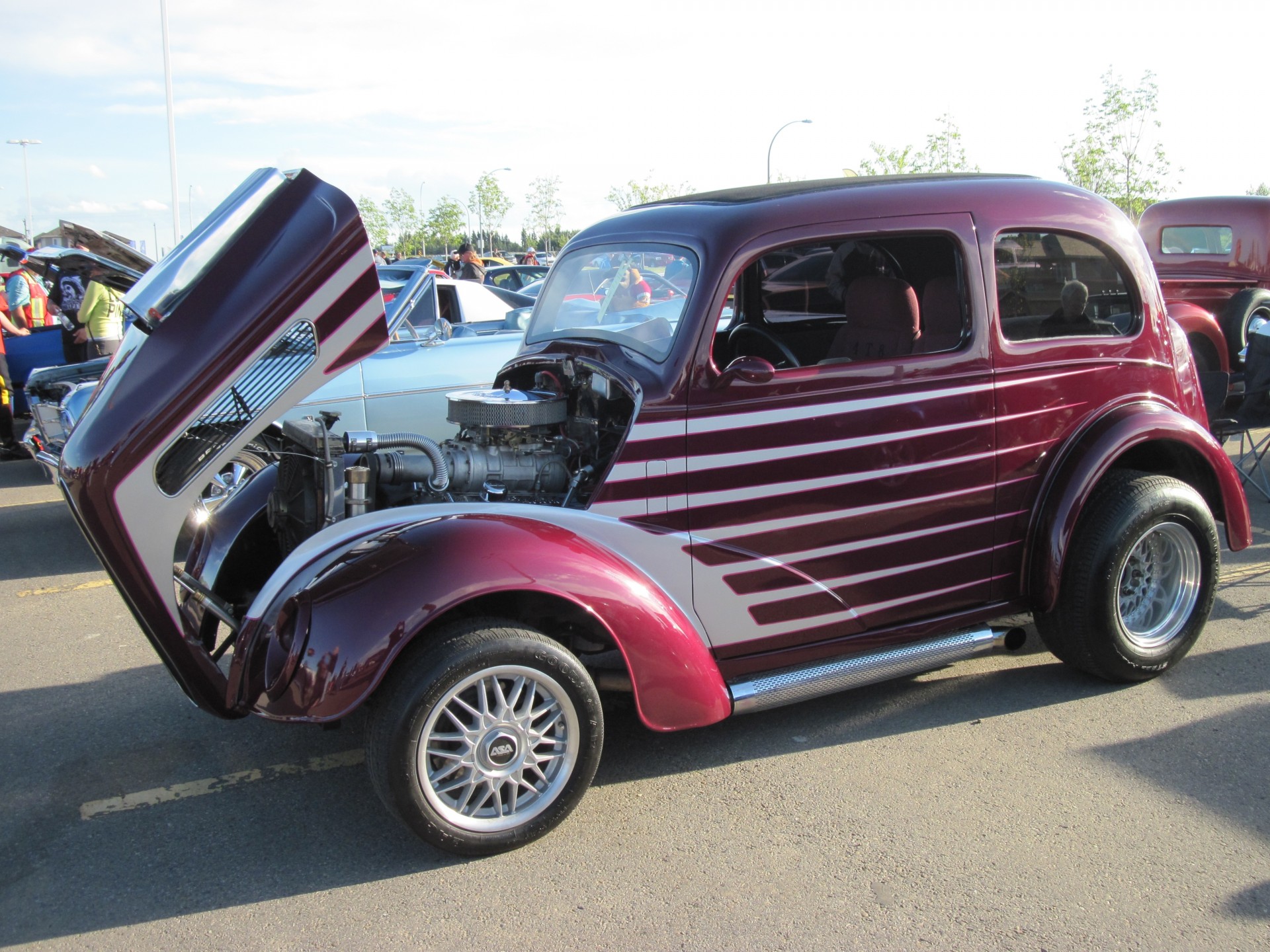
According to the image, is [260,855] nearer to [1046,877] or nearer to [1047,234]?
[1046,877]

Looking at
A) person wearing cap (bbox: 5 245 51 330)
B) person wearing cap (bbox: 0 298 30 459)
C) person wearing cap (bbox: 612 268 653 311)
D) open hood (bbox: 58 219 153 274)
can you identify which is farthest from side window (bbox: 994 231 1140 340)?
person wearing cap (bbox: 5 245 51 330)

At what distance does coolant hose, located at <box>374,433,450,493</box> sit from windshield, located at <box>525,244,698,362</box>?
0.82 meters

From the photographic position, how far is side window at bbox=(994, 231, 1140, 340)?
3850mm

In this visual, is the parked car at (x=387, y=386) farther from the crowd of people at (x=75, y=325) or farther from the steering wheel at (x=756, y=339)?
the steering wheel at (x=756, y=339)

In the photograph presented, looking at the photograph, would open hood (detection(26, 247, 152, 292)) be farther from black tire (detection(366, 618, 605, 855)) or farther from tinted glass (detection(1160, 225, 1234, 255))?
tinted glass (detection(1160, 225, 1234, 255))

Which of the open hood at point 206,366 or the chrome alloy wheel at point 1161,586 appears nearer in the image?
the open hood at point 206,366

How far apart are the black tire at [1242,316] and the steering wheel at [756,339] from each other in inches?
264

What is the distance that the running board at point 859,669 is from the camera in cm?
346

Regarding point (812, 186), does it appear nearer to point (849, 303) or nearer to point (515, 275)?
point (849, 303)

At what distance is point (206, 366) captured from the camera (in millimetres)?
3059

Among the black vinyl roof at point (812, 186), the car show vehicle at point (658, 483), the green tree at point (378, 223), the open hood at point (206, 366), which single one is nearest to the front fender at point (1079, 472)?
the car show vehicle at point (658, 483)

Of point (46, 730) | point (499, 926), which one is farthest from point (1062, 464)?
point (46, 730)

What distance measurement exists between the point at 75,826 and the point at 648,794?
195cm

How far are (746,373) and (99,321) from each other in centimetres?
809
